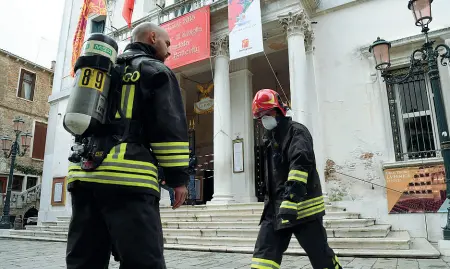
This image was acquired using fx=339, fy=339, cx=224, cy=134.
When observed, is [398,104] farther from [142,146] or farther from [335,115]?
[142,146]

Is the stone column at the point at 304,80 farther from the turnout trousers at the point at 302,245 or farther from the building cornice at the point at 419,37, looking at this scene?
the turnout trousers at the point at 302,245

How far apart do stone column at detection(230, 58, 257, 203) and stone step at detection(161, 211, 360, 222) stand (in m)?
2.64

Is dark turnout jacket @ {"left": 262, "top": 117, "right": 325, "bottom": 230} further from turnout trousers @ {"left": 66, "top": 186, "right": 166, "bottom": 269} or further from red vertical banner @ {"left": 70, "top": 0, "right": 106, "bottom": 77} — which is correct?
red vertical banner @ {"left": 70, "top": 0, "right": 106, "bottom": 77}

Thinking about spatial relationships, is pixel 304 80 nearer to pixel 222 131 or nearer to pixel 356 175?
pixel 222 131

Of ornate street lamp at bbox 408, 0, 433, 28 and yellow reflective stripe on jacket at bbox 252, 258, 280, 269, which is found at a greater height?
ornate street lamp at bbox 408, 0, 433, 28

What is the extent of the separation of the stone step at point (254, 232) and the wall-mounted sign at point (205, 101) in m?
5.62

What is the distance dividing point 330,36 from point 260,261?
959 cm

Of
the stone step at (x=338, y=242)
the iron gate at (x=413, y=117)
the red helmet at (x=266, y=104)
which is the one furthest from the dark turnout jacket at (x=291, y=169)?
the iron gate at (x=413, y=117)

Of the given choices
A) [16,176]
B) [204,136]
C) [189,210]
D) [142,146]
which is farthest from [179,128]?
[16,176]

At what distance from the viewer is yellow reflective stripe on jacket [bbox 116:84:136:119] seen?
1.91 meters

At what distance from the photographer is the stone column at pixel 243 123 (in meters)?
12.1

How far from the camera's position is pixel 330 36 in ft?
35.6

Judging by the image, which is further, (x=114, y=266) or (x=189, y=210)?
(x=189, y=210)

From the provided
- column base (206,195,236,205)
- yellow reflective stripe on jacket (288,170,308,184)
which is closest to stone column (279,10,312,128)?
column base (206,195,236,205)
